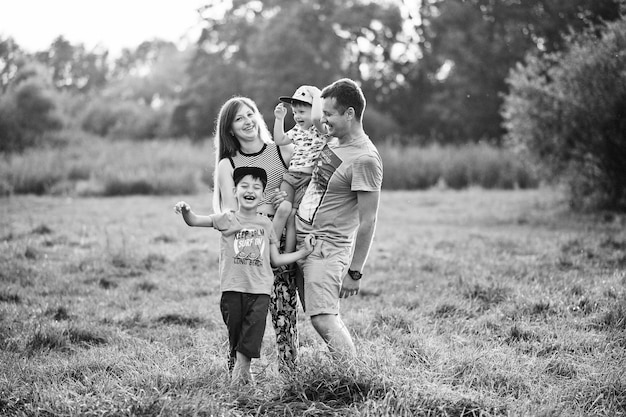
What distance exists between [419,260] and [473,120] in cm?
2639

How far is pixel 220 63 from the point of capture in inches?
1462

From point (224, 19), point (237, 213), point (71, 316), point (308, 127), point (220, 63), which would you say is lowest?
point (71, 316)

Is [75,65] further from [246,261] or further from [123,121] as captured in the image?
[246,261]

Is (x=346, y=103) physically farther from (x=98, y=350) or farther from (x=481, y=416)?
(x=98, y=350)

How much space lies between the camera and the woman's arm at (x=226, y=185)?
424cm

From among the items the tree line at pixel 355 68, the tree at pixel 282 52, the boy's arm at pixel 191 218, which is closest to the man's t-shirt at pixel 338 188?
the boy's arm at pixel 191 218

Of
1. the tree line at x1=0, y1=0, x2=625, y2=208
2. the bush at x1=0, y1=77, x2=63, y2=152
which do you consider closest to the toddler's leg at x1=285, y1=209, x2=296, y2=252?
the bush at x1=0, y1=77, x2=63, y2=152

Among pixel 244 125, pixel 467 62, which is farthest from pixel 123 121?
pixel 244 125

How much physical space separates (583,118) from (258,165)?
1048cm

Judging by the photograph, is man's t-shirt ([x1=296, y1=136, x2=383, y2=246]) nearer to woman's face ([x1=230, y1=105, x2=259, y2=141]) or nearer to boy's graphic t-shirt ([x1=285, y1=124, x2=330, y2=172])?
boy's graphic t-shirt ([x1=285, y1=124, x2=330, y2=172])

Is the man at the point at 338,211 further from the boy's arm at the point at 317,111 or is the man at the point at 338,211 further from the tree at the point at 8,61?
the tree at the point at 8,61

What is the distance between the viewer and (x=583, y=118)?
13.0 meters

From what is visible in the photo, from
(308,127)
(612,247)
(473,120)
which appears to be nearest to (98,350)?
(308,127)

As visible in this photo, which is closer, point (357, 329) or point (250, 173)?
point (250, 173)
